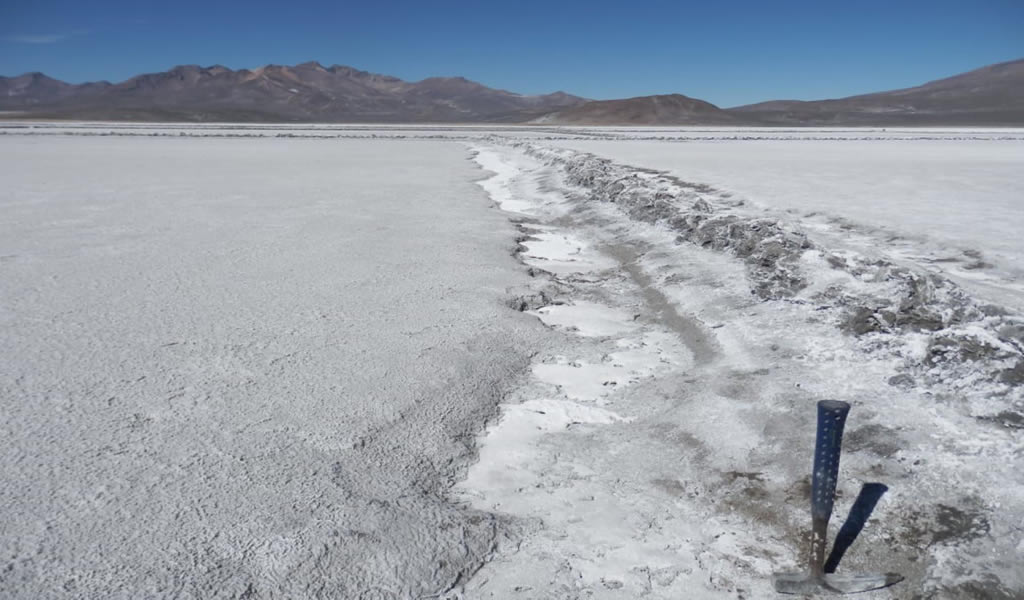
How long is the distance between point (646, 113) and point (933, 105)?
180ft

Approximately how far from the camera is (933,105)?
448ft

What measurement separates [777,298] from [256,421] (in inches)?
171

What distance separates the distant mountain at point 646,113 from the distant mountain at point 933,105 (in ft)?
19.4

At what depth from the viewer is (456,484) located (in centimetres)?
341

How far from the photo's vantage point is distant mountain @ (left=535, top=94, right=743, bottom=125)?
425 feet

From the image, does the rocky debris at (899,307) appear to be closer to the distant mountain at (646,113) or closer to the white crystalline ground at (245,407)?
the white crystalline ground at (245,407)

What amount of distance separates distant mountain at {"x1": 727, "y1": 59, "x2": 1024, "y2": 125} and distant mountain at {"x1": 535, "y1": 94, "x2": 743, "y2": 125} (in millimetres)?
5928

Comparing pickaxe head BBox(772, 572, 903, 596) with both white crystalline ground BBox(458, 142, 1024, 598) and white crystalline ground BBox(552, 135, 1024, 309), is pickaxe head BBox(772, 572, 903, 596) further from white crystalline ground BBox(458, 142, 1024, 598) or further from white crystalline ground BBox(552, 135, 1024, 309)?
white crystalline ground BBox(552, 135, 1024, 309)

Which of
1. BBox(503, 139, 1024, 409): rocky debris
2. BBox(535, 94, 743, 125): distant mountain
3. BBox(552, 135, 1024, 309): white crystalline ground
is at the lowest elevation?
BBox(535, 94, 743, 125): distant mountain

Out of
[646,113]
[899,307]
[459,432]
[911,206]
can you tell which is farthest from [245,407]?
[646,113]

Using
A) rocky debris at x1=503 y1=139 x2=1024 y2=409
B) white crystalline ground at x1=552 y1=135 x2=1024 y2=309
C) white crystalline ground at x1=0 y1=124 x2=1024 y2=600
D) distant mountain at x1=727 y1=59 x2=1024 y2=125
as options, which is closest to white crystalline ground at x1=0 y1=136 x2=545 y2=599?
white crystalline ground at x1=0 y1=124 x2=1024 y2=600

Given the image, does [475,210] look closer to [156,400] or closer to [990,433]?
[156,400]

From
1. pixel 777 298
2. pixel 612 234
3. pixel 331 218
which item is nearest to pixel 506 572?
pixel 777 298

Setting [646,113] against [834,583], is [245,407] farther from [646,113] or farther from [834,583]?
[646,113]
